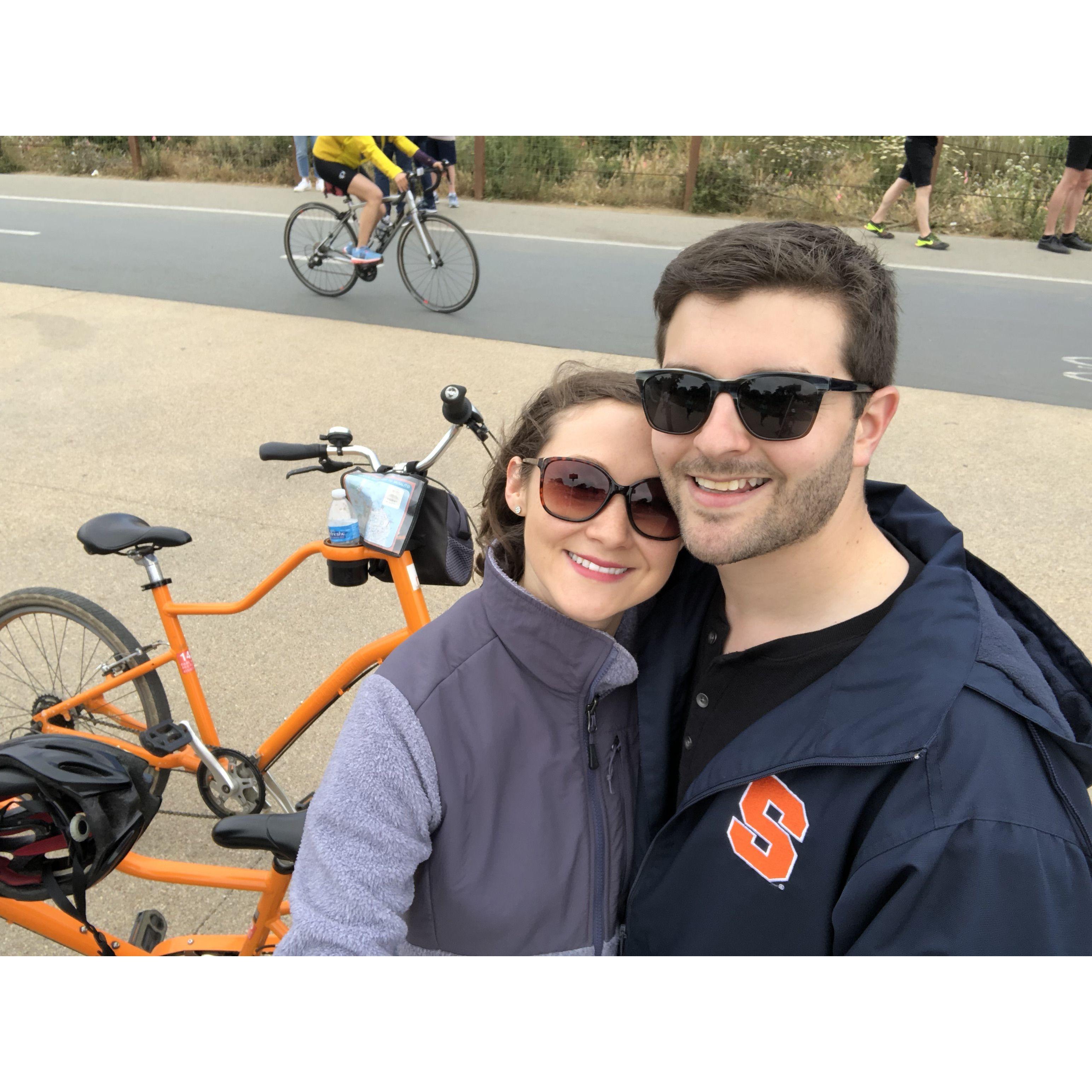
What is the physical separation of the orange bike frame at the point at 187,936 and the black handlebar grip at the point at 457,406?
1383 mm

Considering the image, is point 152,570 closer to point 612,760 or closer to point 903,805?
point 612,760

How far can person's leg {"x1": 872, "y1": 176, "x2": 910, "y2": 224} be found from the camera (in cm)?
1027

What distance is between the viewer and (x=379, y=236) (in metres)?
8.53

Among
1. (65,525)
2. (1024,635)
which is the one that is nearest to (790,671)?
(1024,635)

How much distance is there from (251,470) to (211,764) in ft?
9.83

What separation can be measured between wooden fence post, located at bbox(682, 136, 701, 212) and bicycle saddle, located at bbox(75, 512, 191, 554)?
11.4 meters

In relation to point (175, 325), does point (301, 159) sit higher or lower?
higher

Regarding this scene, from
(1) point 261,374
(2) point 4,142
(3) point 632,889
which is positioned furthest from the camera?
(2) point 4,142

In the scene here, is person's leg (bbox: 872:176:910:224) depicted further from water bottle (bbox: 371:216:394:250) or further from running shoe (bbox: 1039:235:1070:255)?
water bottle (bbox: 371:216:394:250)

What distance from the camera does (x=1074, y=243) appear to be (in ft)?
34.5

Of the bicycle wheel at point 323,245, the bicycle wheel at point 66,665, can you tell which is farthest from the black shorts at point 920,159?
the bicycle wheel at point 66,665

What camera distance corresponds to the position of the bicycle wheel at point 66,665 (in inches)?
122
